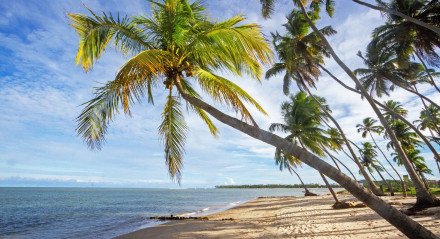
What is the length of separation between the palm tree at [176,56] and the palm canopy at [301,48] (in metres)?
13.5

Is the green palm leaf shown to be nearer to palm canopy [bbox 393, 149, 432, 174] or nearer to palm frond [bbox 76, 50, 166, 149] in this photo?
palm frond [bbox 76, 50, 166, 149]

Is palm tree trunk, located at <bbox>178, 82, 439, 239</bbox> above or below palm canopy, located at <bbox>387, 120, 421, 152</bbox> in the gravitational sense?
below

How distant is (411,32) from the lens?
1542cm

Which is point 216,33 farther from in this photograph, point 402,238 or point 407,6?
point 407,6

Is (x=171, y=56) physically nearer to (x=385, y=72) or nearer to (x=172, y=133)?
(x=172, y=133)

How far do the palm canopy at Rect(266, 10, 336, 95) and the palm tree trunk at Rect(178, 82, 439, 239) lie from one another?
15.2m

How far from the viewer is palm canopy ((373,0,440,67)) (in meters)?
14.5

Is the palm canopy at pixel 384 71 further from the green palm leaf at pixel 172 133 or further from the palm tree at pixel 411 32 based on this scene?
the green palm leaf at pixel 172 133

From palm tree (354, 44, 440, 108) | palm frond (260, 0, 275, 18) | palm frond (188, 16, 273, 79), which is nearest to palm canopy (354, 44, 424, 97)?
palm tree (354, 44, 440, 108)

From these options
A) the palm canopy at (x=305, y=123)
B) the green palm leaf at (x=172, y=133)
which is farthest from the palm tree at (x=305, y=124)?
the green palm leaf at (x=172, y=133)

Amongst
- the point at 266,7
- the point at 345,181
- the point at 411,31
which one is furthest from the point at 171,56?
the point at 411,31

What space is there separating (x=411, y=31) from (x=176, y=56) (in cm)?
1443

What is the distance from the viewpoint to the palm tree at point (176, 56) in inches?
187

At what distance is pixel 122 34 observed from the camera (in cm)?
610
